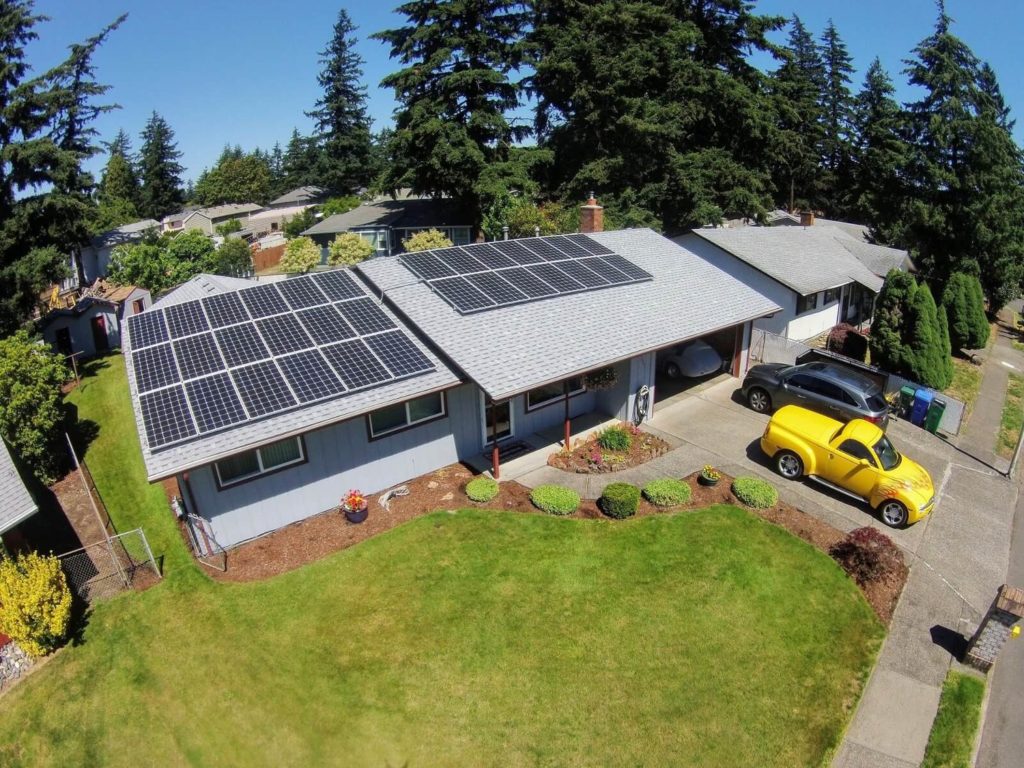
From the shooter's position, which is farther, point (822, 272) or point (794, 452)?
point (822, 272)

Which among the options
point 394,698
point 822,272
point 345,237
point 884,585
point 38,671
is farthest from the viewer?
point 345,237

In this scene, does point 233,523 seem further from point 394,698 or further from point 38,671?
point 394,698

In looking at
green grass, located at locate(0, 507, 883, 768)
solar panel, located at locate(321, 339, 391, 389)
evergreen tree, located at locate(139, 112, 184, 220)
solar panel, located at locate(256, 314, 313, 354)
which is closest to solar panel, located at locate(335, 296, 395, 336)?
solar panel, located at locate(321, 339, 391, 389)

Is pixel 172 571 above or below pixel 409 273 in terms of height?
below

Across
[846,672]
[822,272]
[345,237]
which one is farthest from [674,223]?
[846,672]

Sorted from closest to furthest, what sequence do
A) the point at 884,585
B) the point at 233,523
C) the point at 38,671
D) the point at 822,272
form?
the point at 38,671, the point at 884,585, the point at 233,523, the point at 822,272

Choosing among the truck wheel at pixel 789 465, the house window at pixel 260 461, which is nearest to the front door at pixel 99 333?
the house window at pixel 260 461

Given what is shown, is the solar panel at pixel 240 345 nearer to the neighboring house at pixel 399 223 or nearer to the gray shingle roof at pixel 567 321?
the gray shingle roof at pixel 567 321
